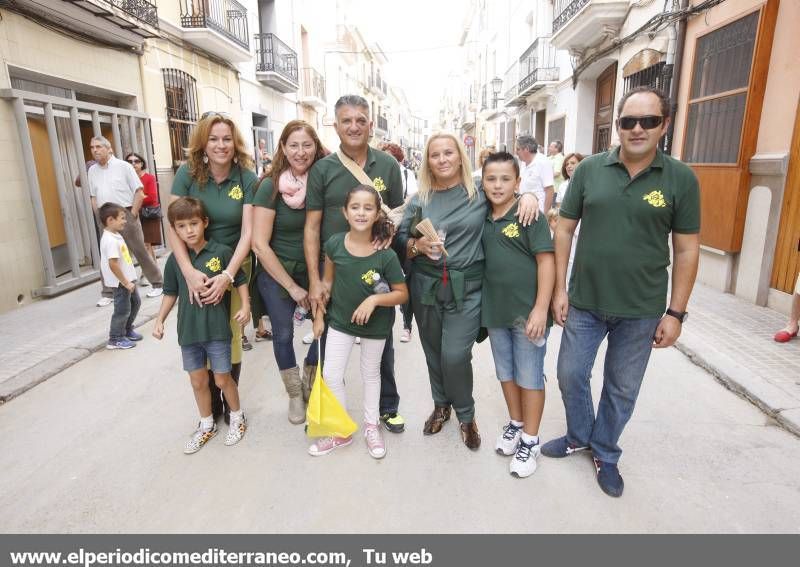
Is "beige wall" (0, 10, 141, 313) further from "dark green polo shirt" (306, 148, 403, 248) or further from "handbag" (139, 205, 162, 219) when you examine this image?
"dark green polo shirt" (306, 148, 403, 248)

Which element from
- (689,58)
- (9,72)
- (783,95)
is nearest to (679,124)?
(689,58)

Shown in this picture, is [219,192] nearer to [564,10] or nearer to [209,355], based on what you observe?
[209,355]

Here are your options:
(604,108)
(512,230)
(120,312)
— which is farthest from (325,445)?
(604,108)

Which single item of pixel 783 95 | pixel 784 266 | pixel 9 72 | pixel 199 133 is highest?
pixel 9 72

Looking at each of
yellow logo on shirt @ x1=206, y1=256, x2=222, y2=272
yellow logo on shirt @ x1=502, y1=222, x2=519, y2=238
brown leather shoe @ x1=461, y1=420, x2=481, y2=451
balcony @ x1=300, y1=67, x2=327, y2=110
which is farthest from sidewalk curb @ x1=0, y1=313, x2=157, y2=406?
balcony @ x1=300, y1=67, x2=327, y2=110

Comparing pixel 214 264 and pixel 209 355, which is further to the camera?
pixel 209 355

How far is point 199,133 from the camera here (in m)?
2.94

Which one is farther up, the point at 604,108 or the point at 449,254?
the point at 604,108

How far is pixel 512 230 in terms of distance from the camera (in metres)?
2.58

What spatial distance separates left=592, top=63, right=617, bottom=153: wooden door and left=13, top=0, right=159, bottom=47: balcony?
350 inches

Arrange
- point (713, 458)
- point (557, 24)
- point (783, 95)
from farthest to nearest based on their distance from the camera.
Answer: point (557, 24), point (783, 95), point (713, 458)

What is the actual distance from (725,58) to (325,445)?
6.42 metres
